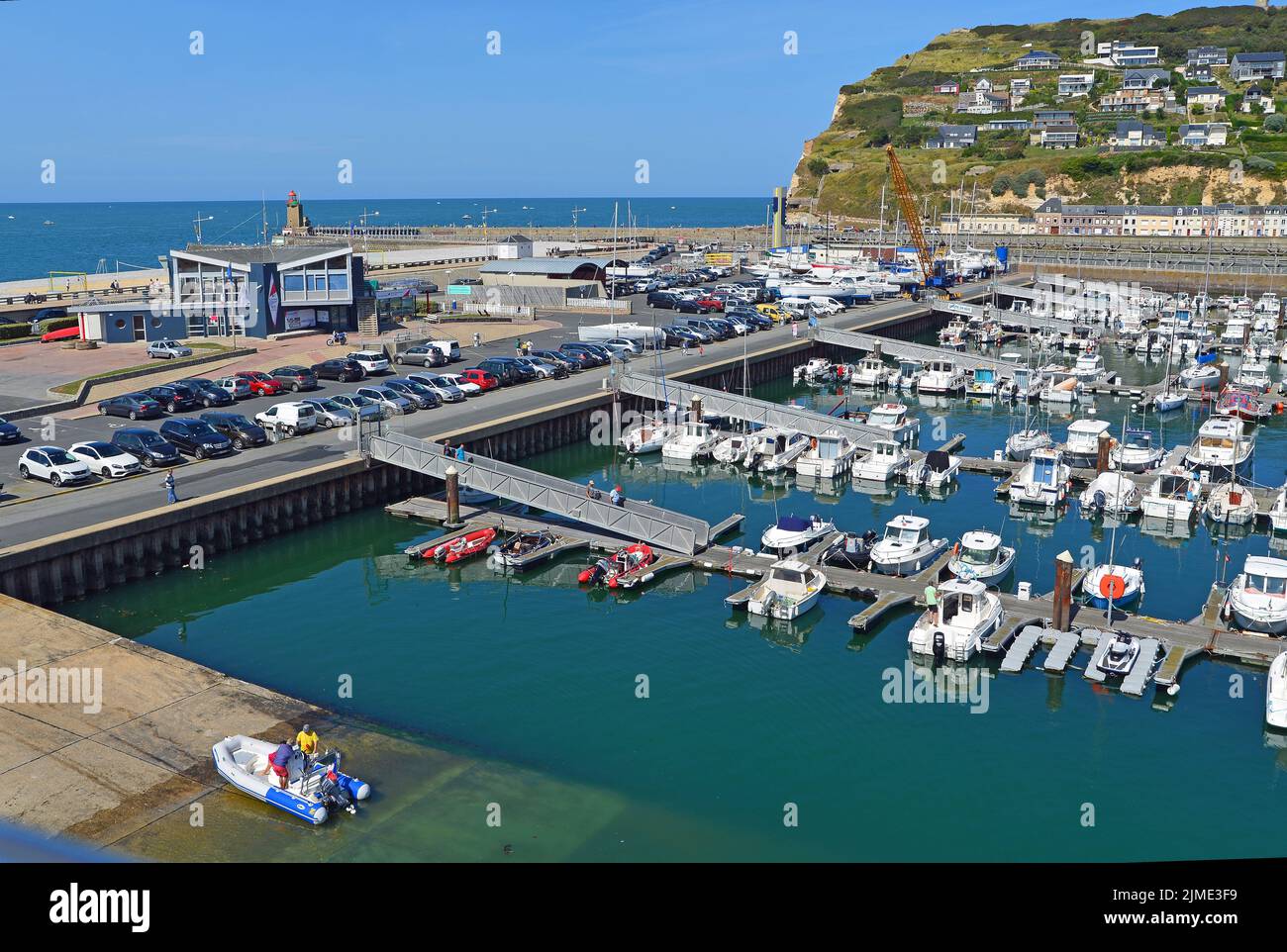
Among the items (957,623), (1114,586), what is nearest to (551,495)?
(957,623)

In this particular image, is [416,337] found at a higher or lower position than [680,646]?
higher

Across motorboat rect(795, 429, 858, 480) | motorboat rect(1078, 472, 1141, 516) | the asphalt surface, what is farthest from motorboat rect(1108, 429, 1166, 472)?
the asphalt surface

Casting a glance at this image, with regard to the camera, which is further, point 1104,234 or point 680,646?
point 1104,234

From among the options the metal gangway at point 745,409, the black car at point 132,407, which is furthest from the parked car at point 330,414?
the metal gangway at point 745,409
